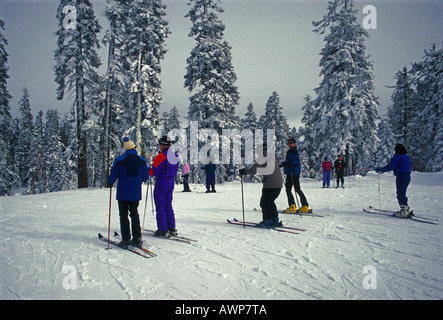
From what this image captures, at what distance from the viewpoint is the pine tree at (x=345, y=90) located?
2142 cm

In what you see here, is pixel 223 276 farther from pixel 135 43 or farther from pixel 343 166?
pixel 135 43

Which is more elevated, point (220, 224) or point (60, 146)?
point (60, 146)

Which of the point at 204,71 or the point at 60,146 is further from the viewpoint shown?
the point at 60,146

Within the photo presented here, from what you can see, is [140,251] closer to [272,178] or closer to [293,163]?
[272,178]

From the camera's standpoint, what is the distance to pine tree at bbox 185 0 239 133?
21703 millimetres

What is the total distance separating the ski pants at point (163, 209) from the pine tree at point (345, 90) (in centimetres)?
1924

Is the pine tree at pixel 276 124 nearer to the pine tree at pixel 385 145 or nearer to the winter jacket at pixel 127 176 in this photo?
the pine tree at pixel 385 145

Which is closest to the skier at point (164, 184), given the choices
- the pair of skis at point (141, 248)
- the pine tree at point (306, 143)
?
the pair of skis at point (141, 248)

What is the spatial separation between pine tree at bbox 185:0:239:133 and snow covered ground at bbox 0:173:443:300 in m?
15.7

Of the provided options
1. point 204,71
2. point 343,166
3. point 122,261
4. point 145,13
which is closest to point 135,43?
point 145,13

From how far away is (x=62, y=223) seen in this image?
293 inches

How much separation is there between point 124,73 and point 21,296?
65.3 feet

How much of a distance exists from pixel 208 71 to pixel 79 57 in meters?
10.00

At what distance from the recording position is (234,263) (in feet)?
14.1
